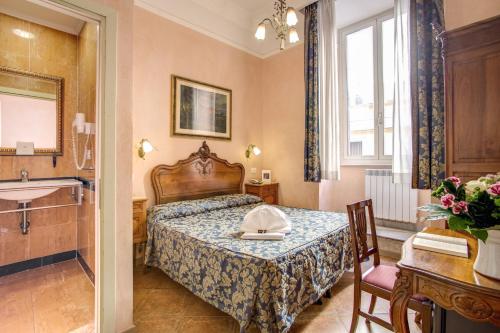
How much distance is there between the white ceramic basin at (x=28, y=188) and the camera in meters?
2.41

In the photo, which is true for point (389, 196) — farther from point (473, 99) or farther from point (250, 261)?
point (250, 261)

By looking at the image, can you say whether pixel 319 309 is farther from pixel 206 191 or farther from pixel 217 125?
pixel 217 125

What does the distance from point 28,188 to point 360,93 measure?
4336mm

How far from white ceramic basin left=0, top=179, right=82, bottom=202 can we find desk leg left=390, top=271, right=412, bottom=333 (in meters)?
3.05

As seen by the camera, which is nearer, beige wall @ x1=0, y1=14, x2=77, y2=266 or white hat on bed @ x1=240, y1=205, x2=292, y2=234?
white hat on bed @ x1=240, y1=205, x2=292, y2=234

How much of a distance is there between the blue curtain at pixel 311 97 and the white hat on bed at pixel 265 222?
62.1 inches

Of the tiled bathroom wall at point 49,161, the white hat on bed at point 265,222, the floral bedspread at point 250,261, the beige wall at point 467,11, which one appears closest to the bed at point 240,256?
the floral bedspread at point 250,261

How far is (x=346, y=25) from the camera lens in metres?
3.88

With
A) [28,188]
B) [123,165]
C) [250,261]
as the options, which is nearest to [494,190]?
[250,261]

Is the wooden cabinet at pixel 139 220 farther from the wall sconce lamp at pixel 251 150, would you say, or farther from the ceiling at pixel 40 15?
the ceiling at pixel 40 15

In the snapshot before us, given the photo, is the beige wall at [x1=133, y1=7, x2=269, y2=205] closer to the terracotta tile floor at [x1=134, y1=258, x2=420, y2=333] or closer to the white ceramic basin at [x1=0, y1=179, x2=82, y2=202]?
the white ceramic basin at [x1=0, y1=179, x2=82, y2=202]

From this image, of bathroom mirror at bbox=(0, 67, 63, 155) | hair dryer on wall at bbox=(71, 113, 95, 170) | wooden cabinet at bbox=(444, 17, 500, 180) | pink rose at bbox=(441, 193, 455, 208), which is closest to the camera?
pink rose at bbox=(441, 193, 455, 208)

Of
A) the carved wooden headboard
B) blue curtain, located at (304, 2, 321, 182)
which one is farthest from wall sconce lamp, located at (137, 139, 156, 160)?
blue curtain, located at (304, 2, 321, 182)

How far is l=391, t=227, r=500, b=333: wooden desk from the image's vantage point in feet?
2.98
